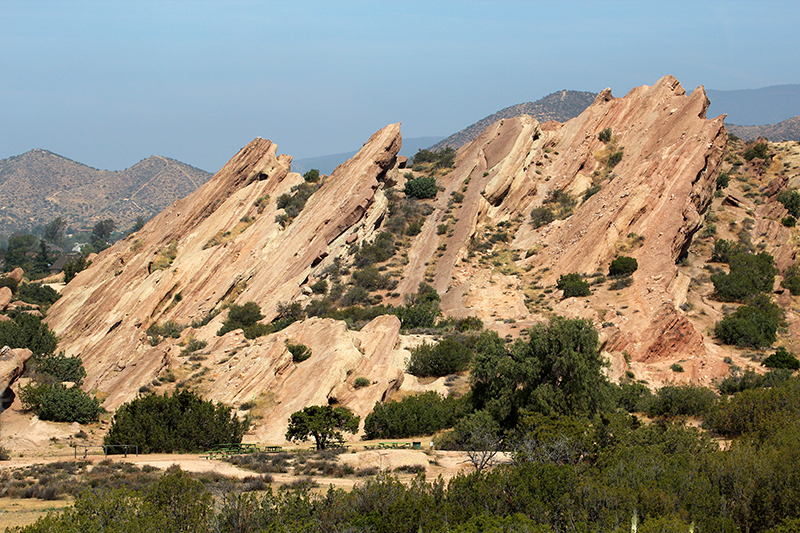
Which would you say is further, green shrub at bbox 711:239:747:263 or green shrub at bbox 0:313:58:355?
green shrub at bbox 711:239:747:263

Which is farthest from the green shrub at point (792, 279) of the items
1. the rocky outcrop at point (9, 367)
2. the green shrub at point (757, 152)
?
the rocky outcrop at point (9, 367)

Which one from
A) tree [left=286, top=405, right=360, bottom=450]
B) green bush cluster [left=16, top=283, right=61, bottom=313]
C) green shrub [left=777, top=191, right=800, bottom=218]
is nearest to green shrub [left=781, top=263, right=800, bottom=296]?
green shrub [left=777, top=191, right=800, bottom=218]

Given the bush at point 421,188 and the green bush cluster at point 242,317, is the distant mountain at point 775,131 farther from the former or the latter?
the green bush cluster at point 242,317

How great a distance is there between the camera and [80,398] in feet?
81.4

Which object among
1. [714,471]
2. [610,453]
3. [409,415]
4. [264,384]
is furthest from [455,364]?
[714,471]

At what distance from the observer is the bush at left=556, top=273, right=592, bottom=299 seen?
3872 cm

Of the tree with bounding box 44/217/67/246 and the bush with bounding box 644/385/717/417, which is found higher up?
the tree with bounding box 44/217/67/246

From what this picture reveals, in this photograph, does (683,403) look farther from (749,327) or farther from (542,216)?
(542,216)

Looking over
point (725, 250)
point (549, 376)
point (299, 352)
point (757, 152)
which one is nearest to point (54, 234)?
point (299, 352)

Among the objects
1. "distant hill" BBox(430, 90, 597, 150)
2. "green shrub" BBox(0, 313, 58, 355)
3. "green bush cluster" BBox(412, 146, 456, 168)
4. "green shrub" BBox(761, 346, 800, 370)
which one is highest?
"distant hill" BBox(430, 90, 597, 150)

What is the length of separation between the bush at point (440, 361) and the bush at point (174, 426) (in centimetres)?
1069

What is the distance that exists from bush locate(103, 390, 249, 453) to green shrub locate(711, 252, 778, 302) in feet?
108

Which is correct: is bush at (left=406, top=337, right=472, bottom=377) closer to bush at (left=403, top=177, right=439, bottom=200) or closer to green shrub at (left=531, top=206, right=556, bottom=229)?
green shrub at (left=531, top=206, right=556, bottom=229)

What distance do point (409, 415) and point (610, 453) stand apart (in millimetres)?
10052
